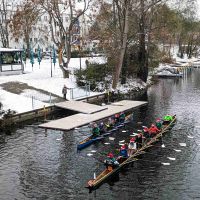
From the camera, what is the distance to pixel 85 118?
3253 cm

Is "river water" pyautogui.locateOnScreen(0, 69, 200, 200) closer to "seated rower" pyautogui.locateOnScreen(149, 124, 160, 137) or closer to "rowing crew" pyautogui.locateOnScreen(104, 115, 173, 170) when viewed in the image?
"rowing crew" pyautogui.locateOnScreen(104, 115, 173, 170)

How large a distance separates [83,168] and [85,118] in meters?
11.7

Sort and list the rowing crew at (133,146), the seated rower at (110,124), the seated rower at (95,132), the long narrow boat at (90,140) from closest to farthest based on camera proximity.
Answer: the rowing crew at (133,146) → the long narrow boat at (90,140) → the seated rower at (95,132) → the seated rower at (110,124)

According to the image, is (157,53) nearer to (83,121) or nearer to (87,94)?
(87,94)

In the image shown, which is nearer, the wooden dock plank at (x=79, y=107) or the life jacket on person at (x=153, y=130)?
the life jacket on person at (x=153, y=130)

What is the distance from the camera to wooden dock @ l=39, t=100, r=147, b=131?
29.9m

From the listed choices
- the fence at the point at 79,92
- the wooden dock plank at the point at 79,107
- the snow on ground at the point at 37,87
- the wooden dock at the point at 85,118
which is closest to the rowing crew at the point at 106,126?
the wooden dock at the point at 85,118

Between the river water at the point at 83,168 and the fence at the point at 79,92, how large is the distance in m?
11.1

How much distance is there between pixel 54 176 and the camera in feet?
65.5

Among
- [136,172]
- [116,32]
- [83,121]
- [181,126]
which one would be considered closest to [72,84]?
[116,32]

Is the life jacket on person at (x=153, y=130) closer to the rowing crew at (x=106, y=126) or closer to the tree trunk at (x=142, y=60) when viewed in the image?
the rowing crew at (x=106, y=126)

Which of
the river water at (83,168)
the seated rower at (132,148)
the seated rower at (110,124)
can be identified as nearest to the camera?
the river water at (83,168)

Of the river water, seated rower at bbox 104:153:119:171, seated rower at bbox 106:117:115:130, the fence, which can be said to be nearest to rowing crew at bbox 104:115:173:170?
seated rower at bbox 104:153:119:171

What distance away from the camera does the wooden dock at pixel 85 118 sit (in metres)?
29.9
